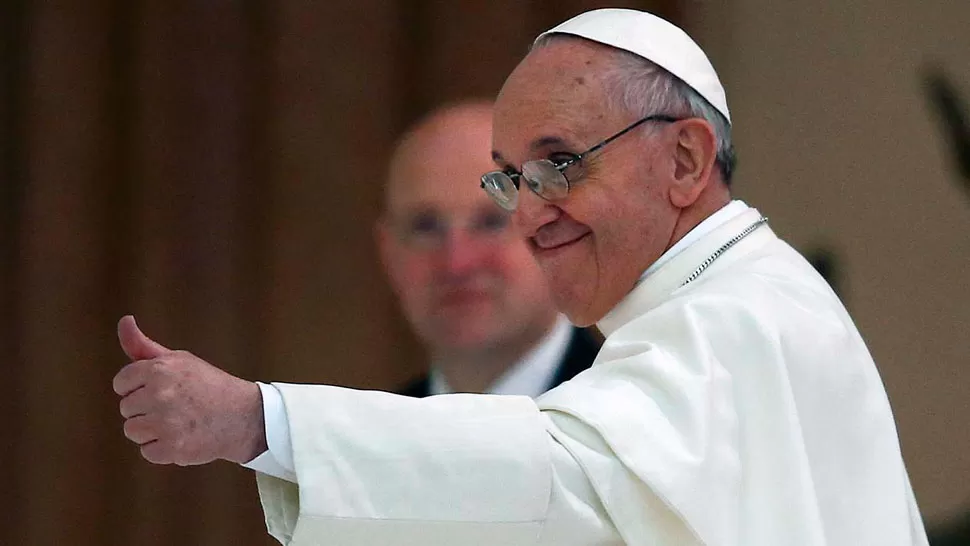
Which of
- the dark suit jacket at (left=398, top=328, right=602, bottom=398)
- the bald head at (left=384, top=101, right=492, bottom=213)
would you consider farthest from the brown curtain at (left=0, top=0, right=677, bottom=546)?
the dark suit jacket at (left=398, top=328, right=602, bottom=398)

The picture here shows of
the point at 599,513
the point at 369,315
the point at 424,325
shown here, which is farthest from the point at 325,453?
the point at 369,315

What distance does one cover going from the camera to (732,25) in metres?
3.72

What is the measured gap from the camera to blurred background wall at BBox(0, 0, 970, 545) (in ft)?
12.1

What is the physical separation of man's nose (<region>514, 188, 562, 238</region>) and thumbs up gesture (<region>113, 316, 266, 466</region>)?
1.82 ft

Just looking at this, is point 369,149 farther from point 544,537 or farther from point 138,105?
point 544,537

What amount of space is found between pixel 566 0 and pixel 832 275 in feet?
→ 3.57

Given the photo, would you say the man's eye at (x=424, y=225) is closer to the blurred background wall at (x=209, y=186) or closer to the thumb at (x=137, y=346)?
the blurred background wall at (x=209, y=186)

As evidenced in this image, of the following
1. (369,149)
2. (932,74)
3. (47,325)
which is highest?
(932,74)

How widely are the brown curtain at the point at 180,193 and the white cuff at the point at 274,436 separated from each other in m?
2.40

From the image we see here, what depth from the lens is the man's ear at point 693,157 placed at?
1.67 m

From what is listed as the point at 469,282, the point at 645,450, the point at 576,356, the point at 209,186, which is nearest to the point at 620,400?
the point at 645,450

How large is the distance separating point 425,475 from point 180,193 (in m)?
2.62

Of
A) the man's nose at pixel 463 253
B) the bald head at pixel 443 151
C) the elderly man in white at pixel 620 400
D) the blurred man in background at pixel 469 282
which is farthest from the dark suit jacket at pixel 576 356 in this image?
the elderly man in white at pixel 620 400

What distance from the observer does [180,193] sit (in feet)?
12.2
